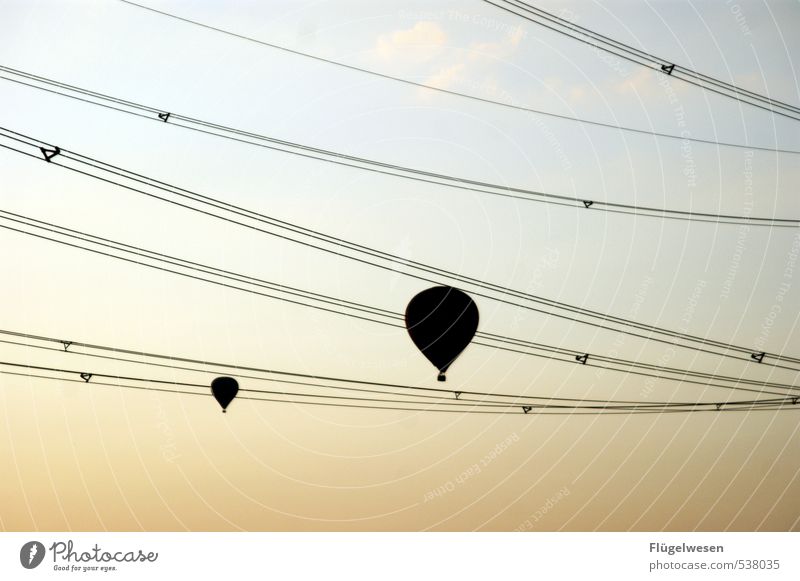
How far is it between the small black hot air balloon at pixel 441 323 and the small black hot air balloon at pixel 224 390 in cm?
158

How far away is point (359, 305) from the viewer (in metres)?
7.55

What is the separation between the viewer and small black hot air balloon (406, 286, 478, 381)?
7355 mm

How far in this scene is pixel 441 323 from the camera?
7395 millimetres
